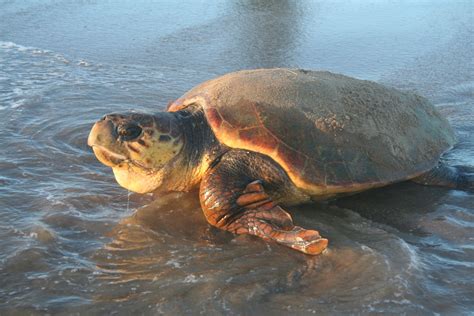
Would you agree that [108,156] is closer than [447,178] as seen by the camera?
Yes

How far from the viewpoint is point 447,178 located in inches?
135

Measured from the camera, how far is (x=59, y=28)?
765 cm

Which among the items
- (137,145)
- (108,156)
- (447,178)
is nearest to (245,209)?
(137,145)

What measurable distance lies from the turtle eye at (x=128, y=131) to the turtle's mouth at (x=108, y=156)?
115 mm

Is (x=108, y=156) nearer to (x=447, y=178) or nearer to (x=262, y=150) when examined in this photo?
(x=262, y=150)

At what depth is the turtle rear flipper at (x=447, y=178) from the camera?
3.40 metres

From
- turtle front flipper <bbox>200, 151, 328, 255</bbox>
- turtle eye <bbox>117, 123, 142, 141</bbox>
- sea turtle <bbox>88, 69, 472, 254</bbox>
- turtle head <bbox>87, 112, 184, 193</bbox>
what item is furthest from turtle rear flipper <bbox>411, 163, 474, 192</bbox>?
turtle eye <bbox>117, 123, 142, 141</bbox>

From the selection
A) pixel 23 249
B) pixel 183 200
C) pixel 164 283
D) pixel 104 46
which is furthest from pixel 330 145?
pixel 104 46

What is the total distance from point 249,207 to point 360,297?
0.87 meters

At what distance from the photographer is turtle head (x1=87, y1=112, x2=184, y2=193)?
2801mm

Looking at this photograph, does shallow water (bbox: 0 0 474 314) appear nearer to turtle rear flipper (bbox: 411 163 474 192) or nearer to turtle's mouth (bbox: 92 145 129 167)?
turtle rear flipper (bbox: 411 163 474 192)

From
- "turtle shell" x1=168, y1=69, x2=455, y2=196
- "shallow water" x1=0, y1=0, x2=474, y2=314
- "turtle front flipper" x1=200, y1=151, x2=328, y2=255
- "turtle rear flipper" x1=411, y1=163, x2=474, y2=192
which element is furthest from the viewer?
"turtle rear flipper" x1=411, y1=163, x2=474, y2=192

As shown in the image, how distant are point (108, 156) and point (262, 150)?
965 millimetres

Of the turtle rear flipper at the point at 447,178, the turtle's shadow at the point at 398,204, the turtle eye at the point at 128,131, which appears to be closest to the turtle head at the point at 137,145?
the turtle eye at the point at 128,131
